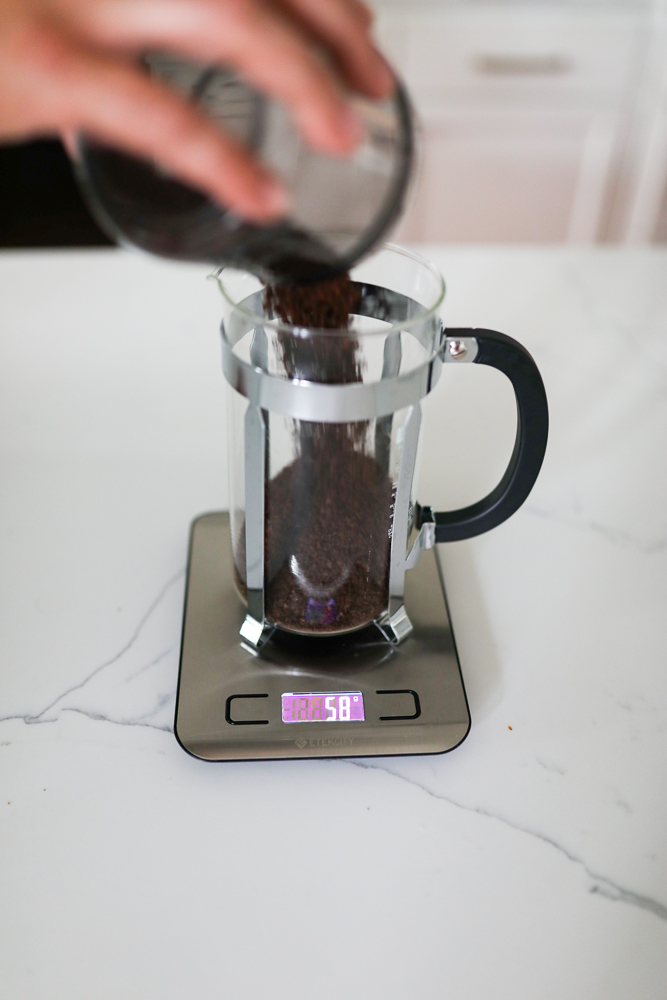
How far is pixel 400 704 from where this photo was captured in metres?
0.61

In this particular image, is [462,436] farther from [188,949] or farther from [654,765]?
[188,949]

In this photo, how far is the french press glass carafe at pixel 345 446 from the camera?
1.70 ft

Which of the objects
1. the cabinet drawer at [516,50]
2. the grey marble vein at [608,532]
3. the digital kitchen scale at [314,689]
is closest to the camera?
the digital kitchen scale at [314,689]

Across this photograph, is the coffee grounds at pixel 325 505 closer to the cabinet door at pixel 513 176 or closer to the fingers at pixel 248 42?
the fingers at pixel 248 42

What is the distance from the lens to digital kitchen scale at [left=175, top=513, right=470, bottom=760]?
1.93 ft

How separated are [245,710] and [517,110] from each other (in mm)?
1680

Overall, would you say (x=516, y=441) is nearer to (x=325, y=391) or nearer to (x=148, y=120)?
(x=325, y=391)

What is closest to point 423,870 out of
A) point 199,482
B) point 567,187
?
point 199,482

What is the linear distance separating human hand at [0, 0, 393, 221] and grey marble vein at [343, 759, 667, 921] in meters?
0.42

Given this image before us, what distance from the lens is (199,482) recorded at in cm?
84

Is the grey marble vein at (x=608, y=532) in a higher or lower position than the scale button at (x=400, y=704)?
higher

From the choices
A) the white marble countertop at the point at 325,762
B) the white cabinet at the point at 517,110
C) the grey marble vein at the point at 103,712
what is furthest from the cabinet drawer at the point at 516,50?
the grey marble vein at the point at 103,712

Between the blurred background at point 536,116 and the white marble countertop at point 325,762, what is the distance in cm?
108

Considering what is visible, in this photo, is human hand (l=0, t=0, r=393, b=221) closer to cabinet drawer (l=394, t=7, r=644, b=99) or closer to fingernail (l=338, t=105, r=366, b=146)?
fingernail (l=338, t=105, r=366, b=146)
